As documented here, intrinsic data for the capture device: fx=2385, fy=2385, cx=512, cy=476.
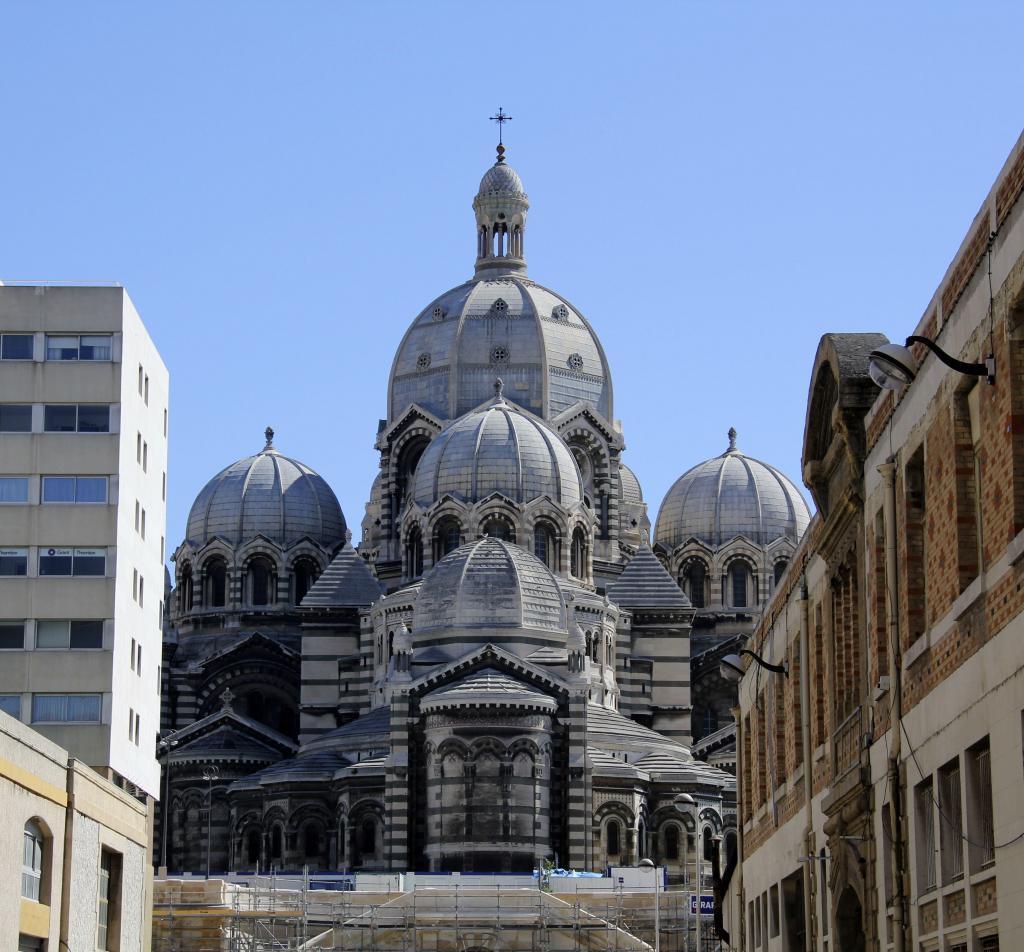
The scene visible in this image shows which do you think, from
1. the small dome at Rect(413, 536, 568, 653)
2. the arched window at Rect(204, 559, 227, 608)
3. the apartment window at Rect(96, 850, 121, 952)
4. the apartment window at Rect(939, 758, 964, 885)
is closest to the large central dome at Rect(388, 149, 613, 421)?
the arched window at Rect(204, 559, 227, 608)

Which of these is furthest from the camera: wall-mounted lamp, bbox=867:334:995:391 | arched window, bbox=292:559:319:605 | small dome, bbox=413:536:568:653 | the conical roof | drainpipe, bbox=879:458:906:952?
arched window, bbox=292:559:319:605

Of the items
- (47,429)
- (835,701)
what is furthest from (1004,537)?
(47,429)

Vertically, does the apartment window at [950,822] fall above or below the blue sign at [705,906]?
below

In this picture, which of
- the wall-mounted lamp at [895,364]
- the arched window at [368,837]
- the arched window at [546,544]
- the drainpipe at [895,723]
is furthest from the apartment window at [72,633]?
the arched window at [546,544]

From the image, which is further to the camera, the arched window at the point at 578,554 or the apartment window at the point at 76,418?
the arched window at the point at 578,554

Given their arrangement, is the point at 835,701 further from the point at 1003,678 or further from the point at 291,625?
the point at 291,625

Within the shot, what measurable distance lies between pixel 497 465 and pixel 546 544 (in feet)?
13.1

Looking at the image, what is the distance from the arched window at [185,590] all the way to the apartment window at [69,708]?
64827 millimetres

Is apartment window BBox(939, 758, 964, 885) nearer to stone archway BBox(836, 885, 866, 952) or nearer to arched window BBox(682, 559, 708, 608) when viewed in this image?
stone archway BBox(836, 885, 866, 952)

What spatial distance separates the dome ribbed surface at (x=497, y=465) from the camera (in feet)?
328

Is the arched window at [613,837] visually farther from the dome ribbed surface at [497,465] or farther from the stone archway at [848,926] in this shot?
the stone archway at [848,926]

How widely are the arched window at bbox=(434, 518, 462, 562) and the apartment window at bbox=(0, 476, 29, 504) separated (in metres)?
49.1

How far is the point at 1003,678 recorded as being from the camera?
66.2 ft

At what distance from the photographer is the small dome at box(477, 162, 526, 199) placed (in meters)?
116
